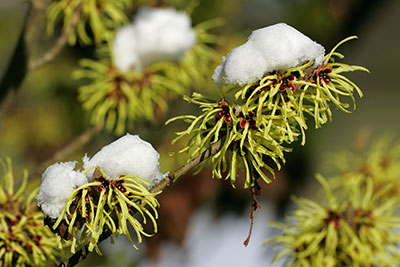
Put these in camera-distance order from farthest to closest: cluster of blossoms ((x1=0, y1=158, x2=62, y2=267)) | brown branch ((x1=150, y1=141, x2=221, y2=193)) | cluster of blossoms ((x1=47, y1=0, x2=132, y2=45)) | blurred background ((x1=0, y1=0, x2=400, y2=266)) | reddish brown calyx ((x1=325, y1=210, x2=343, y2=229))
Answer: blurred background ((x1=0, y1=0, x2=400, y2=266)) → cluster of blossoms ((x1=47, y1=0, x2=132, y2=45)) → reddish brown calyx ((x1=325, y1=210, x2=343, y2=229)) → cluster of blossoms ((x1=0, y1=158, x2=62, y2=267)) → brown branch ((x1=150, y1=141, x2=221, y2=193))

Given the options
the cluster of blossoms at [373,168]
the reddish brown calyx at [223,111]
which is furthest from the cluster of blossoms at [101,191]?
the cluster of blossoms at [373,168]

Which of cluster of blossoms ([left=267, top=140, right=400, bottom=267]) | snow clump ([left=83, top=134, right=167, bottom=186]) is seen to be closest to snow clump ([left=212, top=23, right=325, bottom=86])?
snow clump ([left=83, top=134, right=167, bottom=186])

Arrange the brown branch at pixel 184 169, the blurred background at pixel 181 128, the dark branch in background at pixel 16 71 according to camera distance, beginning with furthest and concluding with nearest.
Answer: the blurred background at pixel 181 128 → the dark branch in background at pixel 16 71 → the brown branch at pixel 184 169

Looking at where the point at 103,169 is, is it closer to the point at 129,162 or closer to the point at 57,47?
the point at 129,162

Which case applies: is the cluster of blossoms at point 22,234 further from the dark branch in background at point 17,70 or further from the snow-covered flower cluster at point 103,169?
the dark branch in background at point 17,70

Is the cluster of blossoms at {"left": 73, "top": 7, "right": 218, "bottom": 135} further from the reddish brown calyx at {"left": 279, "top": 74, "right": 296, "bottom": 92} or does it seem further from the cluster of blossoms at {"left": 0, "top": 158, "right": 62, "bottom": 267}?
the reddish brown calyx at {"left": 279, "top": 74, "right": 296, "bottom": 92}

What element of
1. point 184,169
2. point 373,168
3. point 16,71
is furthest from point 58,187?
point 373,168
